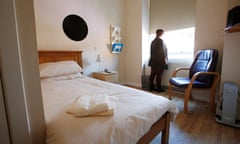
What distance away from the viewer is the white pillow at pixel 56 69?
6.99 feet

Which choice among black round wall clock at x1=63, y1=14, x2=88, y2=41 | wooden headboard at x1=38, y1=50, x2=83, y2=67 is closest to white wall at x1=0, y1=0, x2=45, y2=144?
wooden headboard at x1=38, y1=50, x2=83, y2=67

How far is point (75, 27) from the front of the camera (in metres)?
2.88

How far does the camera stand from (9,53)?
490mm

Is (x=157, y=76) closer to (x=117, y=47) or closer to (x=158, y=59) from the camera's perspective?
(x=158, y=59)

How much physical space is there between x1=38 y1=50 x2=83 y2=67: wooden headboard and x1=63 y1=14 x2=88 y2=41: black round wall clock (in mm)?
367

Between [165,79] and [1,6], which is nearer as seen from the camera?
[1,6]

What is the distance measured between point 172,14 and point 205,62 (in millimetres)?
1503

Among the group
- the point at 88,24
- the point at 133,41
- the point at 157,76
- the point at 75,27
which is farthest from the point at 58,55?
the point at 157,76

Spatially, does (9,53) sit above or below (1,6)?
below

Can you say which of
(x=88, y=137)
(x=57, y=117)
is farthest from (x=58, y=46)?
(x=88, y=137)

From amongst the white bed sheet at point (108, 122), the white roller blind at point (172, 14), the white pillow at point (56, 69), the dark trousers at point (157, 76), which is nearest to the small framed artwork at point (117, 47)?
the white roller blind at point (172, 14)

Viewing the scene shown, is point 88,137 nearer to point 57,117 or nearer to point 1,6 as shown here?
point 57,117

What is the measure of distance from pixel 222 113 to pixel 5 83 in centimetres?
238

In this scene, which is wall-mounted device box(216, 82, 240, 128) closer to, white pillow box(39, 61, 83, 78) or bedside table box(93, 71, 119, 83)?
bedside table box(93, 71, 119, 83)
